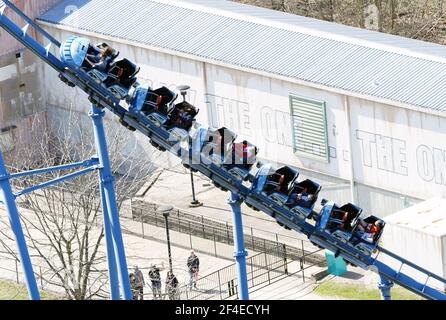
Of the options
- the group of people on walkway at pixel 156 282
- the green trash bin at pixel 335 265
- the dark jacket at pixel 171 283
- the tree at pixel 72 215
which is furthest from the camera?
the green trash bin at pixel 335 265

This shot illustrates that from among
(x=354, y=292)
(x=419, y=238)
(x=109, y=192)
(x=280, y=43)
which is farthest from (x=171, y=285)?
(x=280, y=43)

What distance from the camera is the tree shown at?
1537 inches

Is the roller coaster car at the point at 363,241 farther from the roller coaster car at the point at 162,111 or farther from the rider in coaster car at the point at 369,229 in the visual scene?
the roller coaster car at the point at 162,111

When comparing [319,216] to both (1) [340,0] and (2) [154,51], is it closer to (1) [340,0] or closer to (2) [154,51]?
(2) [154,51]

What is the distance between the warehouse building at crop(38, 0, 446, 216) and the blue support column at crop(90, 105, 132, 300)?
48.6ft

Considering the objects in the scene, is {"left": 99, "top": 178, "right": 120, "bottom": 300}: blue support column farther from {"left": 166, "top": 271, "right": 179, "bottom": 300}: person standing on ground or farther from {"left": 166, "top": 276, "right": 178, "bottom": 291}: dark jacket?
{"left": 166, "top": 276, "right": 178, "bottom": 291}: dark jacket

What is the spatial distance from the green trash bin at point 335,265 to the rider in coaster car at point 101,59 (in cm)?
1335

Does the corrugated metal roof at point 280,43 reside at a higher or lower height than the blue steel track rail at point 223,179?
lower

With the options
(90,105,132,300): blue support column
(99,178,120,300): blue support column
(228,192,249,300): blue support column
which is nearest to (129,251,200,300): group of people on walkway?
(99,178,120,300): blue support column

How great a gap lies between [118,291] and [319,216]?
6.35 metres

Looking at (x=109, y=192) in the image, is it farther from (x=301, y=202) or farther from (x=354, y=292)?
(x=354, y=292)

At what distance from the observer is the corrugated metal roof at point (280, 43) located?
148ft

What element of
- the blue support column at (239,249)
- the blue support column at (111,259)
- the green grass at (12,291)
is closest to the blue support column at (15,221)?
the blue support column at (111,259)
